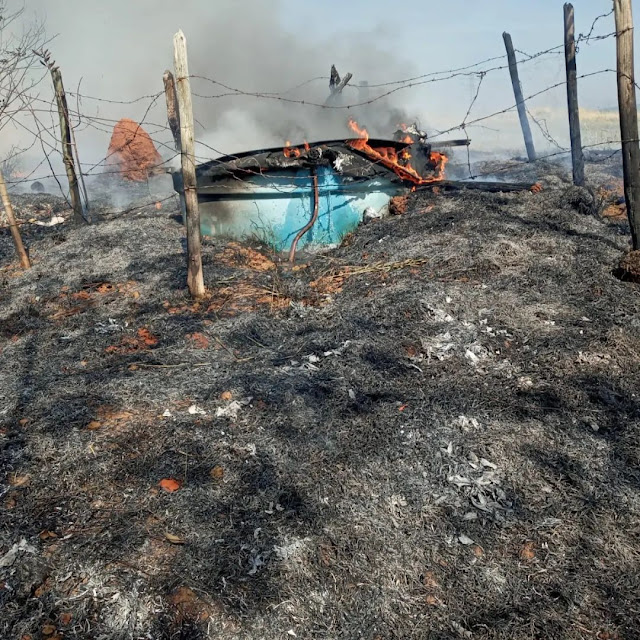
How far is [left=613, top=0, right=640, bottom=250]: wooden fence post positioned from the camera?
570 cm

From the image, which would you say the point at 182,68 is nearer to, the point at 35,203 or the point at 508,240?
the point at 508,240

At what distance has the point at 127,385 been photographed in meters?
4.67

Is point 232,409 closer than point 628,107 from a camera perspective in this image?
Yes

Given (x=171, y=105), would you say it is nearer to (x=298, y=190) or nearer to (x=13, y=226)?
(x=298, y=190)

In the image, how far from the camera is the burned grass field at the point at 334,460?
275 cm

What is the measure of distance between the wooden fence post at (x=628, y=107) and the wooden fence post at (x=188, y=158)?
4886 mm

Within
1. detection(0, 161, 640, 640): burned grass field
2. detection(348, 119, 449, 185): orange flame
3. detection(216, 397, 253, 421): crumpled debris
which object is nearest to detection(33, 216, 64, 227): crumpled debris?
detection(0, 161, 640, 640): burned grass field

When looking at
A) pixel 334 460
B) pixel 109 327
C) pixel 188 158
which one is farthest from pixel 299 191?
pixel 334 460

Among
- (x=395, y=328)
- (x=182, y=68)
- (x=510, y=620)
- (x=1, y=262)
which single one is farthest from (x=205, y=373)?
(x=1, y=262)

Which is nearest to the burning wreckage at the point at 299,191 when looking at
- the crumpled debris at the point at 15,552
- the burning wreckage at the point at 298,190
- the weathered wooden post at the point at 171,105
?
the burning wreckage at the point at 298,190

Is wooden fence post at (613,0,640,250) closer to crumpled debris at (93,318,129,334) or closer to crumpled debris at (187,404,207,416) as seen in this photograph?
crumpled debris at (187,404,207,416)

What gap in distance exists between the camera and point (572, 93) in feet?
37.8

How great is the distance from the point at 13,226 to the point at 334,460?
25.0 feet

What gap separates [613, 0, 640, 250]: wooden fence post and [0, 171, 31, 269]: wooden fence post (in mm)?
8661
